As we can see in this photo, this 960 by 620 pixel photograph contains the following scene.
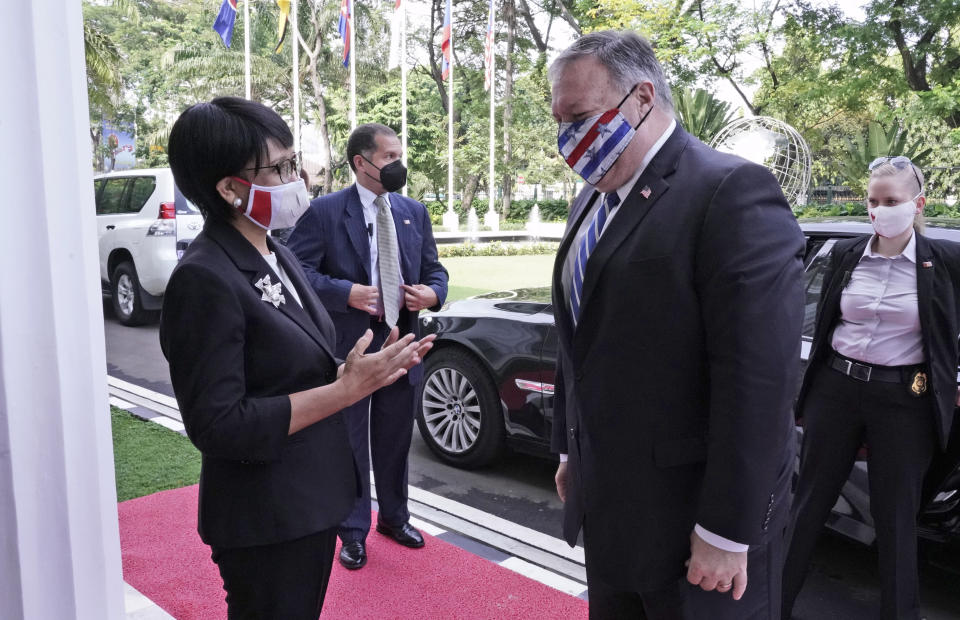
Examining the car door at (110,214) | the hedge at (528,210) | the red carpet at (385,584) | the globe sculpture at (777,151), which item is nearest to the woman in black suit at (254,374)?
the red carpet at (385,584)

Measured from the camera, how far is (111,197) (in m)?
10.4

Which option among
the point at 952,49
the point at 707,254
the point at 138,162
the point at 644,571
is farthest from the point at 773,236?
the point at 138,162

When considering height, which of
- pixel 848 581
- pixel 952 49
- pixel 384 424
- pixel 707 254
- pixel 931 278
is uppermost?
pixel 952 49

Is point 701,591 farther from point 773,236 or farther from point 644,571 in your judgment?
point 773,236

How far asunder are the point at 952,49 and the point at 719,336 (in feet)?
61.9

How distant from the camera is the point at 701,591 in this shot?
178 centimetres

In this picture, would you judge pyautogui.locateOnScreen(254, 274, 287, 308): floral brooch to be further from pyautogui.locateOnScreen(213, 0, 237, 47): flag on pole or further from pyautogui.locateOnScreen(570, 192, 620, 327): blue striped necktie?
pyautogui.locateOnScreen(213, 0, 237, 47): flag on pole

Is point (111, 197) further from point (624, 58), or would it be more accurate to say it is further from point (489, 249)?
point (489, 249)

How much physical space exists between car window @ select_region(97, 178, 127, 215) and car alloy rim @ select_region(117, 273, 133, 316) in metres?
0.91

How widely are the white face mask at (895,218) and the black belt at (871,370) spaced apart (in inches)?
21.1

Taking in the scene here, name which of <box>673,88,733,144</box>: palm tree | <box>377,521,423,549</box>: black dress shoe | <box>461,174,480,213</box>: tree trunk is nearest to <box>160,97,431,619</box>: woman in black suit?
<box>377,521,423,549</box>: black dress shoe

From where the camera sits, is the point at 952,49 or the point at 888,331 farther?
the point at 952,49

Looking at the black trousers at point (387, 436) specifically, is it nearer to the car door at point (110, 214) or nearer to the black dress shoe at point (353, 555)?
the black dress shoe at point (353, 555)

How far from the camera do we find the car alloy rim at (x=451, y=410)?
16.3 ft
